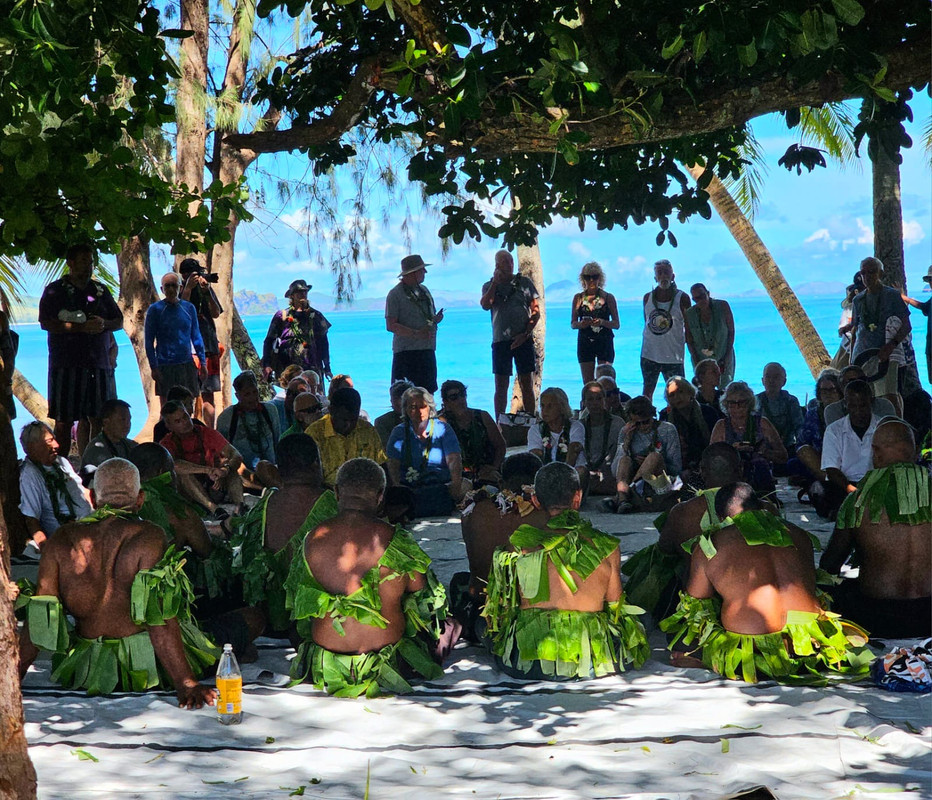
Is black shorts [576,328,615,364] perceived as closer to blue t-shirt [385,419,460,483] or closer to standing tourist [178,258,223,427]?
blue t-shirt [385,419,460,483]

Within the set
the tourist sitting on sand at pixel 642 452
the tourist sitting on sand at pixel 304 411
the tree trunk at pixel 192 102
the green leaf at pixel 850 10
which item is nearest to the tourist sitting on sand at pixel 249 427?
the tourist sitting on sand at pixel 304 411

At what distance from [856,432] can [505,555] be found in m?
3.65

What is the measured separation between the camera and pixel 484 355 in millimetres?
52500

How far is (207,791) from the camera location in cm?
414

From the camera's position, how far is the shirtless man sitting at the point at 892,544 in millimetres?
5680

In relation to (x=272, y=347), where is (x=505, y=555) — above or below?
below

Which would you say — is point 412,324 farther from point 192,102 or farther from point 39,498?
point 39,498

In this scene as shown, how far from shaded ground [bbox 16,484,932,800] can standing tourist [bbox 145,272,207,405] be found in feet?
15.6

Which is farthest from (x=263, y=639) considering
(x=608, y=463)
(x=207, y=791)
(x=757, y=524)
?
(x=608, y=463)

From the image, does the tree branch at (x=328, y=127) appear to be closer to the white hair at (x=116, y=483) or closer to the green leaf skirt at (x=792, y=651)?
the white hair at (x=116, y=483)

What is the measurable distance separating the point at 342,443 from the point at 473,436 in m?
1.15

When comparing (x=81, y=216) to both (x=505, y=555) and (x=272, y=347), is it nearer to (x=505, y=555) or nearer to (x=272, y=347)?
(x=505, y=555)

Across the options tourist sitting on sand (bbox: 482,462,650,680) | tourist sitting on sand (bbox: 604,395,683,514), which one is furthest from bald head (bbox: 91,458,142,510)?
tourist sitting on sand (bbox: 604,395,683,514)

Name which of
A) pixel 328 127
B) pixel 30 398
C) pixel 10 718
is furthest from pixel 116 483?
pixel 30 398
